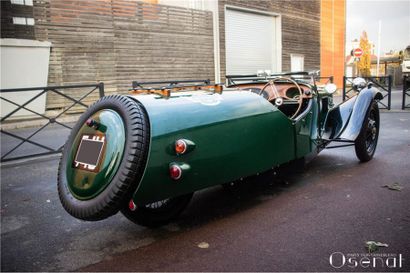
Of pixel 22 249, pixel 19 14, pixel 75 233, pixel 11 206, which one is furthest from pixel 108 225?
pixel 19 14

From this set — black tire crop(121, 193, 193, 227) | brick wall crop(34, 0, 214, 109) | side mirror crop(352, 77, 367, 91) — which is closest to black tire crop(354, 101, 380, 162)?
side mirror crop(352, 77, 367, 91)

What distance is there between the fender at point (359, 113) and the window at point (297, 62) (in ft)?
52.9

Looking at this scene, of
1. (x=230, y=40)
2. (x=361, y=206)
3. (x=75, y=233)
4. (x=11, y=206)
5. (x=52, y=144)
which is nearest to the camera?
(x=75, y=233)

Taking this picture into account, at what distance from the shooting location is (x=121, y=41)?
14.0 metres

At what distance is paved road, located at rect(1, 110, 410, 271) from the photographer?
2.86 metres

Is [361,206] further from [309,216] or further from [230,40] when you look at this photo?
[230,40]

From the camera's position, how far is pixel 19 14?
38.3 ft

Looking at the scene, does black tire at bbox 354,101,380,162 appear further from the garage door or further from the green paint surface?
the garage door

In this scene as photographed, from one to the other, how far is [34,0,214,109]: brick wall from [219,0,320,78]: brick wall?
3508 millimetres

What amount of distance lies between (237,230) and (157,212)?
0.74 m

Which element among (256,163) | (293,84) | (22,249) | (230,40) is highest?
(230,40)

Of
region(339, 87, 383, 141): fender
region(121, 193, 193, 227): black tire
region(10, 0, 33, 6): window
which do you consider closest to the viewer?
region(121, 193, 193, 227): black tire

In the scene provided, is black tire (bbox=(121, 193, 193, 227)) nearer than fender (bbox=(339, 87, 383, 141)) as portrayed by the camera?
Yes

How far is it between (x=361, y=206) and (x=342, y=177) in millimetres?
1134
